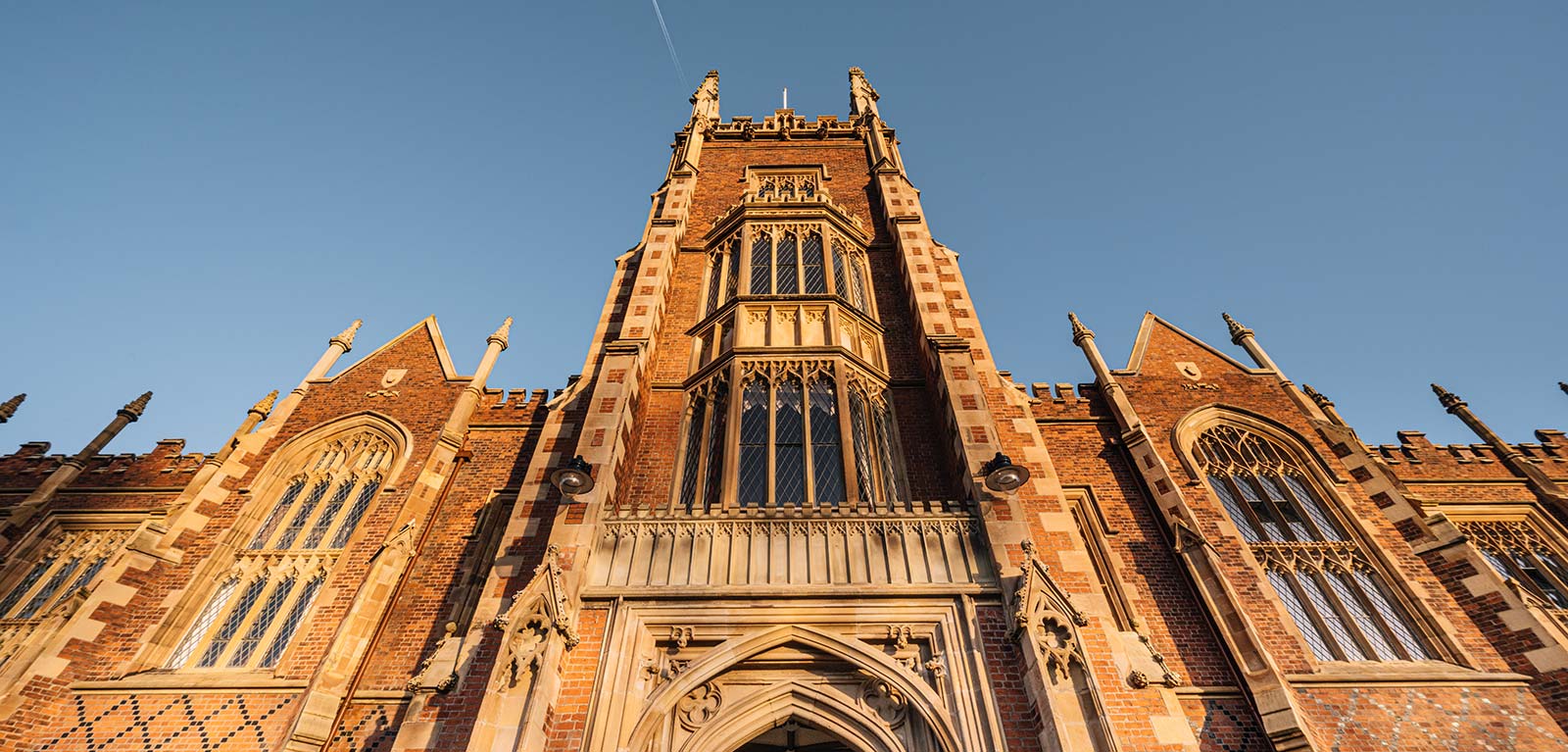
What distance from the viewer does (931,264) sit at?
15969mm

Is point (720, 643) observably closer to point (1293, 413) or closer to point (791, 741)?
point (791, 741)

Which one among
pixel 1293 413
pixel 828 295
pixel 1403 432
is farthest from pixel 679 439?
pixel 1403 432

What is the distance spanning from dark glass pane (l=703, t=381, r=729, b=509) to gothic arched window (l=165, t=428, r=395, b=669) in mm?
6336

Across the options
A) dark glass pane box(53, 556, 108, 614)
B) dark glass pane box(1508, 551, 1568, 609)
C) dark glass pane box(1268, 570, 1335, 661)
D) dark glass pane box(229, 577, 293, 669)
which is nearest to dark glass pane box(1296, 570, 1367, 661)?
dark glass pane box(1268, 570, 1335, 661)

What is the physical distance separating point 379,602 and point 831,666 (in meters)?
7.02

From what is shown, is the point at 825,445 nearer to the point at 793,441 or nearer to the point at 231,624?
the point at 793,441

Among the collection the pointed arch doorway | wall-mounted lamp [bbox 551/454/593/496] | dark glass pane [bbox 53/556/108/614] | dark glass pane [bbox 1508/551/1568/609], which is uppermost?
dark glass pane [bbox 53/556/108/614]

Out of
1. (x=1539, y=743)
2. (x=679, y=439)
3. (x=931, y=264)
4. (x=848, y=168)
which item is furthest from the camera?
(x=848, y=168)

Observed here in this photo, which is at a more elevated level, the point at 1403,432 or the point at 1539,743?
the point at 1403,432

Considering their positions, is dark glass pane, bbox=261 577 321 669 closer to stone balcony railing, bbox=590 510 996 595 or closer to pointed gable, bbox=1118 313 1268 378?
stone balcony railing, bbox=590 510 996 595

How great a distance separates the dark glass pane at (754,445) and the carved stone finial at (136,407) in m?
16.6

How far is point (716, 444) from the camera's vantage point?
1248cm

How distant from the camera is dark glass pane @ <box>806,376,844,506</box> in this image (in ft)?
37.7

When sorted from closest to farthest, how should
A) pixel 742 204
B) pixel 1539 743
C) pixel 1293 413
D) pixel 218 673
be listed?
pixel 1539 743, pixel 218 673, pixel 1293 413, pixel 742 204
